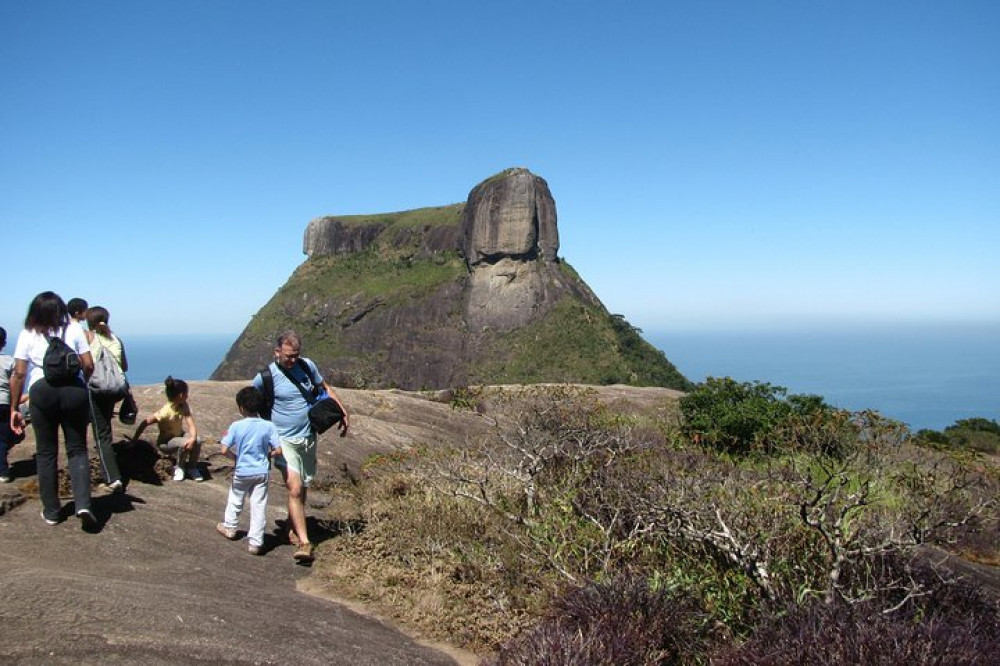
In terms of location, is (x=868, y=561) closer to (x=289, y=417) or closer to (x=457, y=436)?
(x=289, y=417)

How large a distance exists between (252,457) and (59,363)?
1.71 m

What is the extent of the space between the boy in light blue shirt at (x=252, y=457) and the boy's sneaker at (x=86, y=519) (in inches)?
42.5

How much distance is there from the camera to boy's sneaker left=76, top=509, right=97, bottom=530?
17.5 feet

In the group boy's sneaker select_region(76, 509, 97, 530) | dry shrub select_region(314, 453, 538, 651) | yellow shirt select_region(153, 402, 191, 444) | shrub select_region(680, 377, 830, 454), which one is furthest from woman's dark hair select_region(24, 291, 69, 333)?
shrub select_region(680, 377, 830, 454)

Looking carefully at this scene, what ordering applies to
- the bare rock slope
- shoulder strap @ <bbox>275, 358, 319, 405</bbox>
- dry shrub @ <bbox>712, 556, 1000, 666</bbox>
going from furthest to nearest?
shoulder strap @ <bbox>275, 358, 319, 405</bbox>, the bare rock slope, dry shrub @ <bbox>712, 556, 1000, 666</bbox>

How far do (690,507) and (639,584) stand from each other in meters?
A: 1.41

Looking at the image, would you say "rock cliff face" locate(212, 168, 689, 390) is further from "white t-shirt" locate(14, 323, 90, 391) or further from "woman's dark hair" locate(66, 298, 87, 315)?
"white t-shirt" locate(14, 323, 90, 391)

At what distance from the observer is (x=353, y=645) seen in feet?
14.3

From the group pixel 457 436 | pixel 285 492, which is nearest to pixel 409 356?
pixel 457 436

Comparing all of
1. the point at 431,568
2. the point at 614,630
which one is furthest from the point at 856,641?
the point at 431,568

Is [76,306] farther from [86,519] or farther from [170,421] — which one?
[86,519]

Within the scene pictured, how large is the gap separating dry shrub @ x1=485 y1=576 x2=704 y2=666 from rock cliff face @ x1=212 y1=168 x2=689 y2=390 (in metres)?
61.3

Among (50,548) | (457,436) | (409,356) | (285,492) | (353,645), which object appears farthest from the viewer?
(409,356)

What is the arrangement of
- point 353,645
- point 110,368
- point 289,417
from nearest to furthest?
point 353,645
point 289,417
point 110,368
